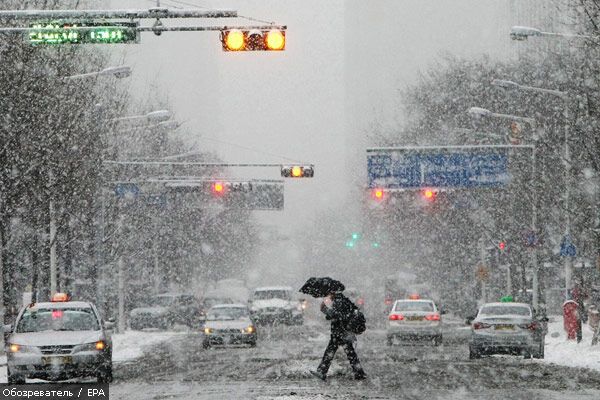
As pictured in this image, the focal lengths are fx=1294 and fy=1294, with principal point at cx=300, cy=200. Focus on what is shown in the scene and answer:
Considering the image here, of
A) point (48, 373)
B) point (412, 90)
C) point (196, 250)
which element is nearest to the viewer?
Result: point (48, 373)

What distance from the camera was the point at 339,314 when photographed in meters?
22.7

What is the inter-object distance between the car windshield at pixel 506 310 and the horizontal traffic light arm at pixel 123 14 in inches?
540

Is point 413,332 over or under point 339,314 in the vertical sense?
under

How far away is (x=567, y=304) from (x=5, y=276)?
50.6 feet

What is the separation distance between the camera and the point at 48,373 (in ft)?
72.2

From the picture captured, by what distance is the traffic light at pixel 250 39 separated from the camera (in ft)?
65.7

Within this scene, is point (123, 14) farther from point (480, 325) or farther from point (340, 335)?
point (480, 325)

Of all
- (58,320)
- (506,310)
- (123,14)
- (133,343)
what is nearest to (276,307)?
(133,343)

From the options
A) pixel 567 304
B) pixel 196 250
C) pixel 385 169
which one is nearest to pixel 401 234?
pixel 196 250

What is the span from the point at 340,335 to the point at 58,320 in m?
5.41

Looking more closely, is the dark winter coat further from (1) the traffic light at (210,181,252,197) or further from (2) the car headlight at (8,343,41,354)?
(1) the traffic light at (210,181,252,197)

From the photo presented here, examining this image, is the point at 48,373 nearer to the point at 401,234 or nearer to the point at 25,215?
the point at 25,215

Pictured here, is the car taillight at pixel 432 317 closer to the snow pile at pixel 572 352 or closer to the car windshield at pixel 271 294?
the snow pile at pixel 572 352

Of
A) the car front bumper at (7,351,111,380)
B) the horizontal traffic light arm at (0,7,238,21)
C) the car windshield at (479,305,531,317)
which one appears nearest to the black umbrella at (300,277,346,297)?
the car front bumper at (7,351,111,380)
